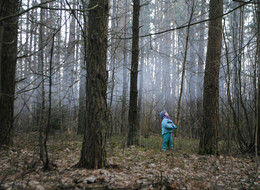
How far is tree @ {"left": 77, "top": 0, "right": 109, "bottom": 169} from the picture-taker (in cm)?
388

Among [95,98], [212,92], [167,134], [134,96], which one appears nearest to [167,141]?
[167,134]

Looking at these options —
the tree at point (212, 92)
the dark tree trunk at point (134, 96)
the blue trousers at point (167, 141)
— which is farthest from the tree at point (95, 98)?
the dark tree trunk at point (134, 96)

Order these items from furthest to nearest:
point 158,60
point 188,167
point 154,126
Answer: point 158,60, point 154,126, point 188,167

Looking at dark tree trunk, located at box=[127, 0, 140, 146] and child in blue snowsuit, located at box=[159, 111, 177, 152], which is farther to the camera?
dark tree trunk, located at box=[127, 0, 140, 146]

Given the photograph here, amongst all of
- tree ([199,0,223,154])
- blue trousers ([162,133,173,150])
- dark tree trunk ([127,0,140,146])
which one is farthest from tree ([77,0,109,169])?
dark tree trunk ([127,0,140,146])

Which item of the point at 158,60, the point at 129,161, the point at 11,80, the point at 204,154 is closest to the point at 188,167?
the point at 129,161

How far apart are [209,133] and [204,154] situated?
0.61 metres

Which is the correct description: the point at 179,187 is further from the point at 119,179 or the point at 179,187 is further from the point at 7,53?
the point at 7,53

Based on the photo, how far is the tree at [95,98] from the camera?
12.7 ft

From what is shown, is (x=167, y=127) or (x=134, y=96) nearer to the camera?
(x=167, y=127)

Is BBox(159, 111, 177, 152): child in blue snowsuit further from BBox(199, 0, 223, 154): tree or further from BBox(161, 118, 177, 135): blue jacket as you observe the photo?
BBox(199, 0, 223, 154): tree

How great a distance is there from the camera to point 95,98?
3.89m

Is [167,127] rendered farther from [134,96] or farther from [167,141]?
[134,96]

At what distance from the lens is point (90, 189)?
2926 mm
